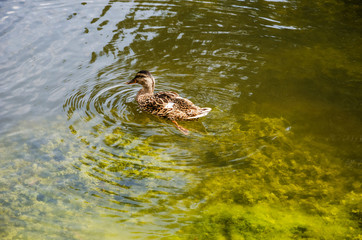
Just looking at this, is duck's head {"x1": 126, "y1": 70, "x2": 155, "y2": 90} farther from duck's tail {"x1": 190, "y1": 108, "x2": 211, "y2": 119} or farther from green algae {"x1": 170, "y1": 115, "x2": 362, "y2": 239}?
green algae {"x1": 170, "y1": 115, "x2": 362, "y2": 239}

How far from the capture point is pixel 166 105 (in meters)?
5.60

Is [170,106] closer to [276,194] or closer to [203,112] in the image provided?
[203,112]

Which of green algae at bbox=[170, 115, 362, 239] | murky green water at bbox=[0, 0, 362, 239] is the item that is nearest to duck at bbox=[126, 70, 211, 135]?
murky green water at bbox=[0, 0, 362, 239]

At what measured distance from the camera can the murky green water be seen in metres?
3.97

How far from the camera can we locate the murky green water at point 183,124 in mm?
3975

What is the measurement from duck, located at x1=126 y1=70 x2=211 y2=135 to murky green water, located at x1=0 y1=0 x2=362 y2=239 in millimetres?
155

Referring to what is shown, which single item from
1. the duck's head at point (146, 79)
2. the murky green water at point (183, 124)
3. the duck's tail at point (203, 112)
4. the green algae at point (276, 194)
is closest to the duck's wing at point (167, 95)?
the duck's head at point (146, 79)

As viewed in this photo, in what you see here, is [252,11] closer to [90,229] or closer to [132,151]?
[132,151]

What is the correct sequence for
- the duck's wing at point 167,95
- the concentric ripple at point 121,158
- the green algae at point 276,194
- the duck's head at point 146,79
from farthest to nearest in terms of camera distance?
the duck's head at point 146,79, the duck's wing at point 167,95, the concentric ripple at point 121,158, the green algae at point 276,194

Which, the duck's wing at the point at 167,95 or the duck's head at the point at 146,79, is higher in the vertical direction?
the duck's head at the point at 146,79

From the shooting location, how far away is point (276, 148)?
4.96m

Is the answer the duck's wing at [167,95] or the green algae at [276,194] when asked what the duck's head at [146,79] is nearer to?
the duck's wing at [167,95]

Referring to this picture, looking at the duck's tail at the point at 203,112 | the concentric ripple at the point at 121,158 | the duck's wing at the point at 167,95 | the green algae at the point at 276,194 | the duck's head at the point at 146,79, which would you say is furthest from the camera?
the duck's head at the point at 146,79

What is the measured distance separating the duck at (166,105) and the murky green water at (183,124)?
6.1 inches
